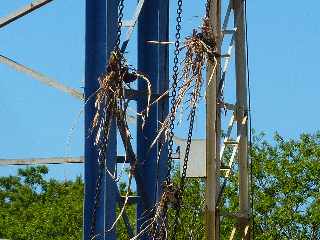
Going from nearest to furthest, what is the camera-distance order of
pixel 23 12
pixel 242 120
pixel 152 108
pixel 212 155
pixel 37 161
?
1. pixel 152 108
2. pixel 212 155
3. pixel 23 12
4. pixel 242 120
5. pixel 37 161

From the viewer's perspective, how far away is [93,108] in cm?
1009

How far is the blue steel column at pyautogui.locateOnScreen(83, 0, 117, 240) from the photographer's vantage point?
10.0m

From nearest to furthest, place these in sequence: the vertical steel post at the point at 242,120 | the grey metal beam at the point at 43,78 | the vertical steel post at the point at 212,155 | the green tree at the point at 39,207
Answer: the vertical steel post at the point at 212,155, the grey metal beam at the point at 43,78, the vertical steel post at the point at 242,120, the green tree at the point at 39,207

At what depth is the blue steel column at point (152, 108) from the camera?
10.6 metres

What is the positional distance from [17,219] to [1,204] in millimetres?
3361

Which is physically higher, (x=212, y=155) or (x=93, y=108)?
(x=93, y=108)

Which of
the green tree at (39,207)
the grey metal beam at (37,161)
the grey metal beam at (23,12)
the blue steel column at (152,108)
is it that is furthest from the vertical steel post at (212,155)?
the green tree at (39,207)

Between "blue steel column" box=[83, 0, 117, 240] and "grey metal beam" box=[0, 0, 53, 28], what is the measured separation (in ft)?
7.11

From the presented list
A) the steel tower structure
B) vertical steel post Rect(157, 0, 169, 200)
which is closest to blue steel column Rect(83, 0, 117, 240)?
the steel tower structure

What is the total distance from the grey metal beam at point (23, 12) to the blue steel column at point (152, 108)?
5.20 ft

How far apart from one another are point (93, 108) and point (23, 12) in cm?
286

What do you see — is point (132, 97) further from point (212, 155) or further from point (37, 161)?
point (37, 161)

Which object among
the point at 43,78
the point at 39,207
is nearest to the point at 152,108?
the point at 43,78

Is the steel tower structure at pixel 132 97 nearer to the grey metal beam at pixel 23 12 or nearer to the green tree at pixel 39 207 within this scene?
the grey metal beam at pixel 23 12
